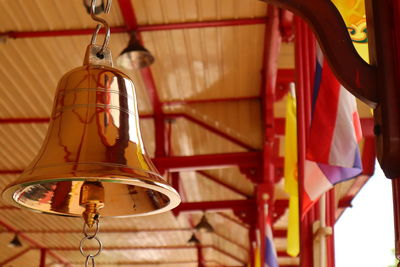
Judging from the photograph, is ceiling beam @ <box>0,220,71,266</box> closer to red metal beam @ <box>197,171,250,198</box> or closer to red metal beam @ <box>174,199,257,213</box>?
red metal beam @ <box>174,199,257,213</box>

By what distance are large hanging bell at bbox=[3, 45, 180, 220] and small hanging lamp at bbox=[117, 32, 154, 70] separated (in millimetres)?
5054

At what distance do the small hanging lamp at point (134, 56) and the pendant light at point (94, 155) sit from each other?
505 centimetres

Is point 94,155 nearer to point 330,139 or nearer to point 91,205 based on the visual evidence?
point 91,205

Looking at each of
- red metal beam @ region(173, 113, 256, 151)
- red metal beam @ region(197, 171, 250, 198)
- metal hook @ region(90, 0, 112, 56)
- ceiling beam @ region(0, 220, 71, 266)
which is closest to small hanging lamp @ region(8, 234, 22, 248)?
ceiling beam @ region(0, 220, 71, 266)

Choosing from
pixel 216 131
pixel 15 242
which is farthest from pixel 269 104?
pixel 15 242

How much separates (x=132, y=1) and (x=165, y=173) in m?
4.22

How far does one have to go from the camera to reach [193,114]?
11.3m

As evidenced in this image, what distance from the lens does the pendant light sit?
2072 millimetres

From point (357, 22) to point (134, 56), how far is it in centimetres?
427

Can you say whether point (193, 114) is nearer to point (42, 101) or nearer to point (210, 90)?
point (210, 90)

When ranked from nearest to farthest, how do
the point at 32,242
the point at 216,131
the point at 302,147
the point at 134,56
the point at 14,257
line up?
the point at 302,147 → the point at 134,56 → the point at 216,131 → the point at 32,242 → the point at 14,257

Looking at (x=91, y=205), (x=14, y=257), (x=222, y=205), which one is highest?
(x=14, y=257)

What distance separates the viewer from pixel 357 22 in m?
3.55

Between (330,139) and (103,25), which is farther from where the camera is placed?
(330,139)
